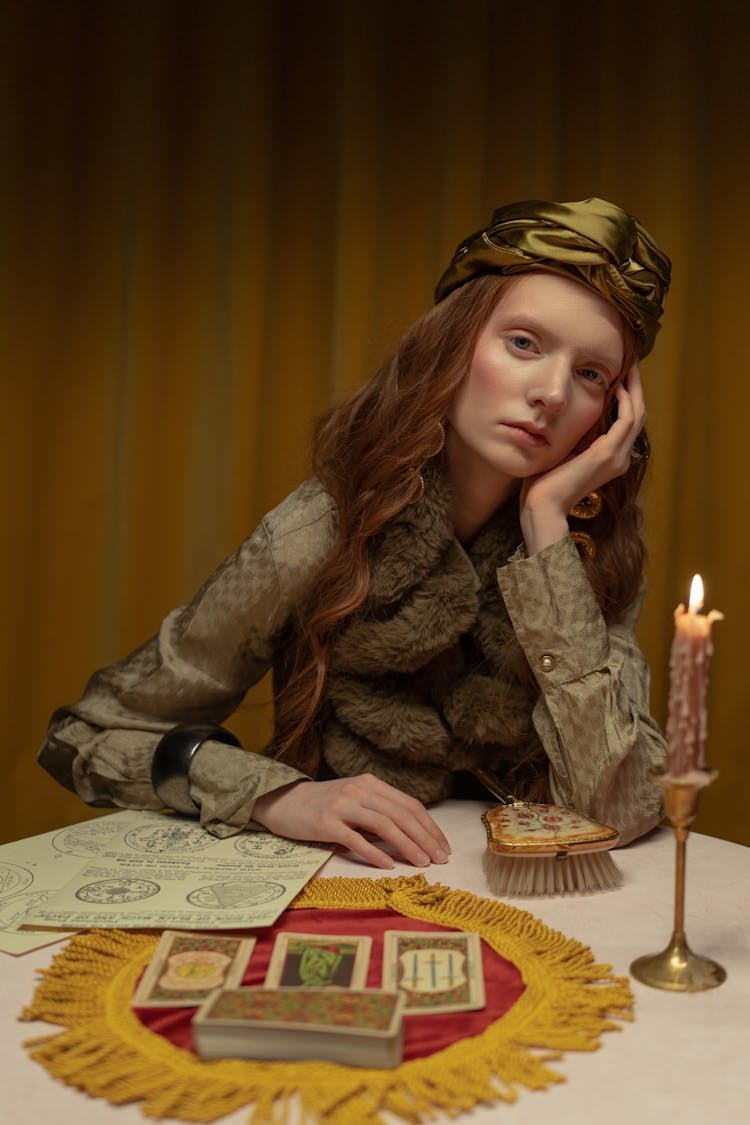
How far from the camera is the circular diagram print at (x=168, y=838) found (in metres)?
1.20

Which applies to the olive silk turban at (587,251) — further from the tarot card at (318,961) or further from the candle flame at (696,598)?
the tarot card at (318,961)

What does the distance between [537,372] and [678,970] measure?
72 centimetres

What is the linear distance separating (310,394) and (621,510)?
979mm

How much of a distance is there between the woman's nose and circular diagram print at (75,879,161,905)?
27.7 inches

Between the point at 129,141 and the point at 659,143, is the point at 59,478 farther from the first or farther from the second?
the point at 659,143

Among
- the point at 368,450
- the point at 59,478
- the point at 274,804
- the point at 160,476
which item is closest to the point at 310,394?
the point at 160,476

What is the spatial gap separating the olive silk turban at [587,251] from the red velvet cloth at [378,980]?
78 cm

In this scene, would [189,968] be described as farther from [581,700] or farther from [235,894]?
[581,700]

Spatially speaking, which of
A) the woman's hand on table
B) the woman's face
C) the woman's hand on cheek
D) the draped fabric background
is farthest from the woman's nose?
the draped fabric background

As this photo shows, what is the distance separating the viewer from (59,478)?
7.95 ft

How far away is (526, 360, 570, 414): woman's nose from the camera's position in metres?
1.32

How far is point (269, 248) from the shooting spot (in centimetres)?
233

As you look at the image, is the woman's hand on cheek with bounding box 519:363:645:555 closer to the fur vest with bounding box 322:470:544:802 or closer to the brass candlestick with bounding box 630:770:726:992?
the fur vest with bounding box 322:470:544:802

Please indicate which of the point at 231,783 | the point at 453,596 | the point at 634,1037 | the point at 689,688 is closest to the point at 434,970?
the point at 634,1037
